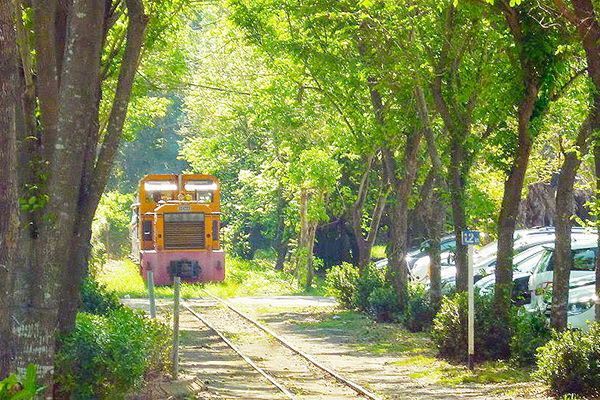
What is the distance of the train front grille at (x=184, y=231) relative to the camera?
37000 millimetres

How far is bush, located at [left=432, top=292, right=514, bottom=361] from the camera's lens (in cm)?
1728

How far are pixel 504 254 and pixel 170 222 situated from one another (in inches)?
852

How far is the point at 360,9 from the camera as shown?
2017 centimetres

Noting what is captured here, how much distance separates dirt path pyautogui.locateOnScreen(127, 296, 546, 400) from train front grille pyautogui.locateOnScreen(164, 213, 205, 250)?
9.94 m

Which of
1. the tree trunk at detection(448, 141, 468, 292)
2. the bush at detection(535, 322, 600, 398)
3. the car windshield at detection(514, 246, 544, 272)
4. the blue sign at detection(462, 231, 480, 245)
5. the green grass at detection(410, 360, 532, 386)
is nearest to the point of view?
the bush at detection(535, 322, 600, 398)

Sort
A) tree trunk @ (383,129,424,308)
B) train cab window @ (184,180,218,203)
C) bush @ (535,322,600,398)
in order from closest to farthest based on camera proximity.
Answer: bush @ (535,322,600,398), tree trunk @ (383,129,424,308), train cab window @ (184,180,218,203)

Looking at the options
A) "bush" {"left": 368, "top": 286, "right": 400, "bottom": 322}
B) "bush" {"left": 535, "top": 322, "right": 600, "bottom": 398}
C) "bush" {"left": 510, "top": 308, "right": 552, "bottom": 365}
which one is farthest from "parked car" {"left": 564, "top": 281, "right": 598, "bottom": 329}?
"bush" {"left": 368, "top": 286, "right": 400, "bottom": 322}

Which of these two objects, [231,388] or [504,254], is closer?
[231,388]

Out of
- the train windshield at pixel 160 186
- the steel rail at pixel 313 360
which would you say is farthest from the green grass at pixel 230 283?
the steel rail at pixel 313 360

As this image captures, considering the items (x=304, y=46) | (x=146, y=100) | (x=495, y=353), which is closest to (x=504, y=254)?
(x=495, y=353)

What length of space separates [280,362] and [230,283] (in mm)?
21288

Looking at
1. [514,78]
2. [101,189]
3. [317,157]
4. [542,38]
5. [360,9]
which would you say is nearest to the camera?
[101,189]

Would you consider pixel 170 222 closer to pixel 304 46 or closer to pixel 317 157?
pixel 317 157

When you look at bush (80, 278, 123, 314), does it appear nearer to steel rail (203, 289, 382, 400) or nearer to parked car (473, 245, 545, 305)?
steel rail (203, 289, 382, 400)
